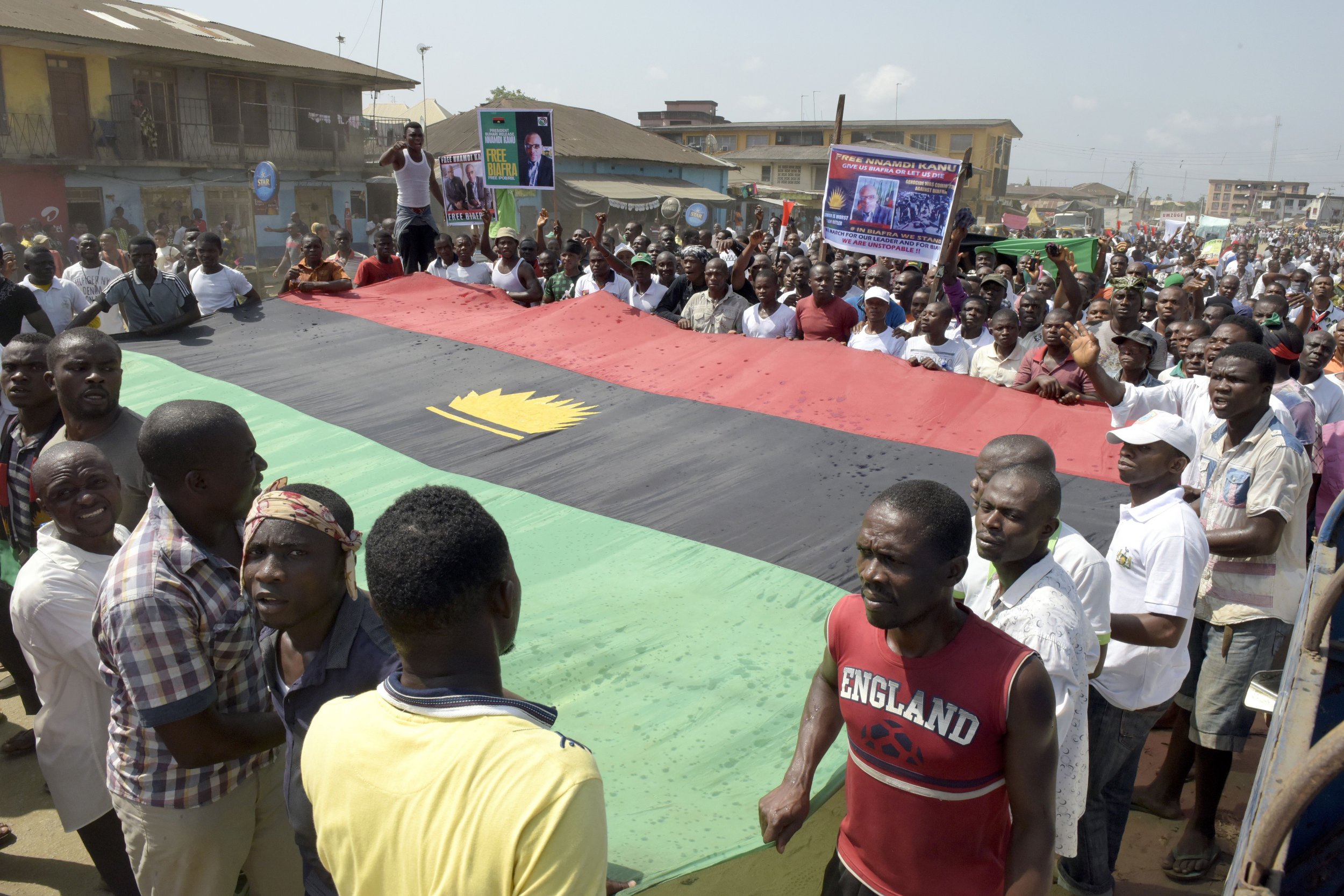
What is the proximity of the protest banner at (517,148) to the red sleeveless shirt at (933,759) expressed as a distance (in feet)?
Answer: 25.9

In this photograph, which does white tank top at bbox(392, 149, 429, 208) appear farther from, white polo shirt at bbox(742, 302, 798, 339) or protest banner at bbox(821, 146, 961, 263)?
white polo shirt at bbox(742, 302, 798, 339)

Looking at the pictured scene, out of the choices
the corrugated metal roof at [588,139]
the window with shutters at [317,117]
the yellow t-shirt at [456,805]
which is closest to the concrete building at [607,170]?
the corrugated metal roof at [588,139]

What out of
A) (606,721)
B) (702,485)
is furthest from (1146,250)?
(606,721)

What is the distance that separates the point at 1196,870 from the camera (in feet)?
10.6

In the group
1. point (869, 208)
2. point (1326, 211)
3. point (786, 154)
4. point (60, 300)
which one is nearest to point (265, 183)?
point (60, 300)

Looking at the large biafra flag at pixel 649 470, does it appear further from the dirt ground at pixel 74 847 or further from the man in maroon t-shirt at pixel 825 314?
the man in maroon t-shirt at pixel 825 314

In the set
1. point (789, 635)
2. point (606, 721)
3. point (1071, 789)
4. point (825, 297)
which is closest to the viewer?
point (1071, 789)

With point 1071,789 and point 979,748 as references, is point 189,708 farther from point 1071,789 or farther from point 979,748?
point 1071,789

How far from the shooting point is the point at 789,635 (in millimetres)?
3191

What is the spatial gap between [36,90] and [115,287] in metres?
17.3

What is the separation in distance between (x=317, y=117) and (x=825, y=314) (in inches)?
892

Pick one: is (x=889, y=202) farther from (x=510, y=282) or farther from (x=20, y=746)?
(x=20, y=746)

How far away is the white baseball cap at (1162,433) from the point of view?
2.64 m

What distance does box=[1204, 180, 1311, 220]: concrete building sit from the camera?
8331 cm
